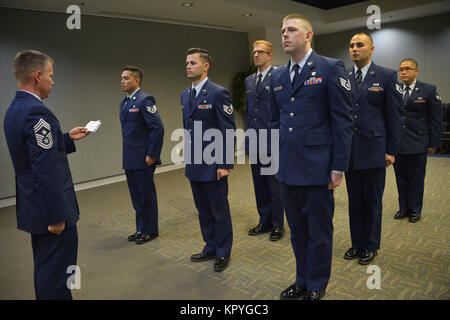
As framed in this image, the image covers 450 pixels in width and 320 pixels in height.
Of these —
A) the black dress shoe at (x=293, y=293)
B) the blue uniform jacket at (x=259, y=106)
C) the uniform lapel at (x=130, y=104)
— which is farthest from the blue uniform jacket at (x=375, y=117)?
the uniform lapel at (x=130, y=104)

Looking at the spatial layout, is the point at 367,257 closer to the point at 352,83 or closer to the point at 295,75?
the point at 352,83

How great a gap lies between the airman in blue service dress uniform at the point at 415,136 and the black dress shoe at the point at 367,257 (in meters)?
1.27

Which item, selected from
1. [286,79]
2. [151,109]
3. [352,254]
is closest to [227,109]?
[286,79]

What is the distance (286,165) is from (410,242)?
→ 1.91 m

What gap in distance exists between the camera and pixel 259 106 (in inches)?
Answer: 143

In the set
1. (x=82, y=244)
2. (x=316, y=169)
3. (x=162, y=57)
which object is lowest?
(x=82, y=244)

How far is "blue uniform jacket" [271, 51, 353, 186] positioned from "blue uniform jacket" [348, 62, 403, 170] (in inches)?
29.6

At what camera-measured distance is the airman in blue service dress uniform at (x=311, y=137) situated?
6.91 ft

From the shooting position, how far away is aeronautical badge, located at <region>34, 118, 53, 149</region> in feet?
5.95

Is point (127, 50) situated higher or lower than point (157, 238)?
higher

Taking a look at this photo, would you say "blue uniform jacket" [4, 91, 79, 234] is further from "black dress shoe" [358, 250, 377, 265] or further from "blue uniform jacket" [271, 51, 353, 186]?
"black dress shoe" [358, 250, 377, 265]

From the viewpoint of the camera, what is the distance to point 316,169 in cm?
215

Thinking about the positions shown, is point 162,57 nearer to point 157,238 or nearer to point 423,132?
point 157,238
